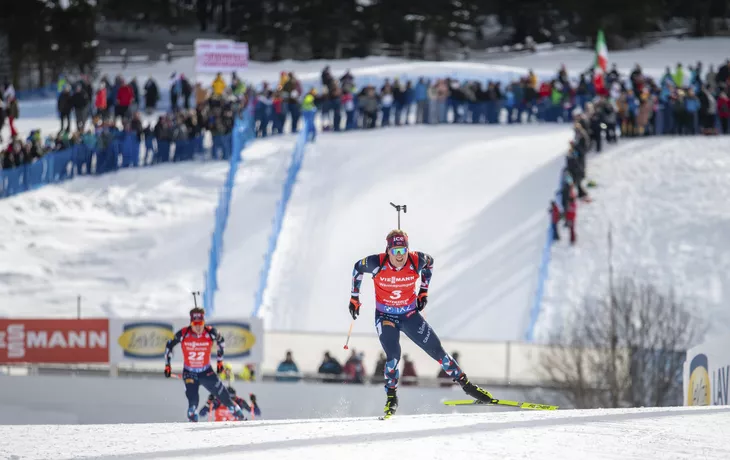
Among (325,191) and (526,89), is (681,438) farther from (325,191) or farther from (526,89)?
(526,89)

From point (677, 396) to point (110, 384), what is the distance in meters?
8.96

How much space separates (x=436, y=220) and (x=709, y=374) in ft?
46.3

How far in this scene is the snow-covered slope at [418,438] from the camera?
9156mm

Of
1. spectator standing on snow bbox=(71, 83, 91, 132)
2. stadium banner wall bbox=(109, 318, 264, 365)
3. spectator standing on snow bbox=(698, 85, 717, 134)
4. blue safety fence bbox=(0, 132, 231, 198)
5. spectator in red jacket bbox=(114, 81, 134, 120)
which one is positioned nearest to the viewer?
stadium banner wall bbox=(109, 318, 264, 365)

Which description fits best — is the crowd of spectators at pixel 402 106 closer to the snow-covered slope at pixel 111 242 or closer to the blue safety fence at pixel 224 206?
the blue safety fence at pixel 224 206

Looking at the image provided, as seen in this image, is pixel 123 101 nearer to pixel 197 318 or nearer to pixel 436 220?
pixel 436 220

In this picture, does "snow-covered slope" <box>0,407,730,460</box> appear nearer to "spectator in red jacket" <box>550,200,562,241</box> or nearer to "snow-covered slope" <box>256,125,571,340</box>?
"snow-covered slope" <box>256,125,571,340</box>

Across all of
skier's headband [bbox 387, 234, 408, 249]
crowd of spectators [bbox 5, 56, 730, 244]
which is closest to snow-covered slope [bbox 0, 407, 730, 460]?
skier's headband [bbox 387, 234, 408, 249]

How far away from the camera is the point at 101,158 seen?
30.1 m

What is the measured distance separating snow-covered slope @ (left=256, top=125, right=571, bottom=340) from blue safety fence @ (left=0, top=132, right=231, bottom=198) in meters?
2.79

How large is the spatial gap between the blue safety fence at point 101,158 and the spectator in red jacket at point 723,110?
1117cm

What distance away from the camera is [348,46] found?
53812 millimetres

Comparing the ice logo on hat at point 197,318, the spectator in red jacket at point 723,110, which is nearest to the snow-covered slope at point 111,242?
the ice logo on hat at point 197,318

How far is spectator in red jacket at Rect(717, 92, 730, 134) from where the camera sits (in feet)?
98.8
